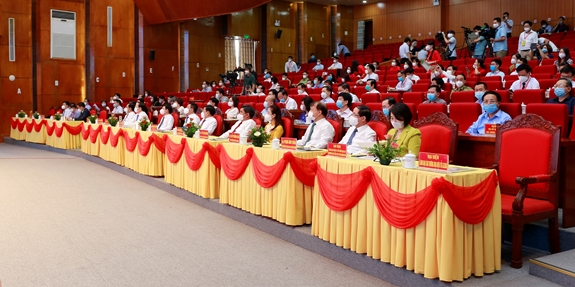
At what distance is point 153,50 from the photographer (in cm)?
1606

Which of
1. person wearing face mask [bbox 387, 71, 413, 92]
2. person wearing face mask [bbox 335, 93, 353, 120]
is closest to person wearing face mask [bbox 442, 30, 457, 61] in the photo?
person wearing face mask [bbox 387, 71, 413, 92]

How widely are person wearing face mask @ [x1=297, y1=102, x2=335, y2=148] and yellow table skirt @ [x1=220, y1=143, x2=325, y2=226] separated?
45cm

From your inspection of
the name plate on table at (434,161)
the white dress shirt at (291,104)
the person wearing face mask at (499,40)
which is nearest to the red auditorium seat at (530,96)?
the name plate on table at (434,161)

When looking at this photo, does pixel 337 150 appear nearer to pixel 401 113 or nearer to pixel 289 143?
pixel 401 113

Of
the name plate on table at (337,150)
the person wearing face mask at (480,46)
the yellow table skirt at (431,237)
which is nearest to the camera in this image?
the yellow table skirt at (431,237)

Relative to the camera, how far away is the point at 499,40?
10273 millimetres

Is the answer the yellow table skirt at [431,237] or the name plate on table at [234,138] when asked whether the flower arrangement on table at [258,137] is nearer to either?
the name plate on table at [234,138]

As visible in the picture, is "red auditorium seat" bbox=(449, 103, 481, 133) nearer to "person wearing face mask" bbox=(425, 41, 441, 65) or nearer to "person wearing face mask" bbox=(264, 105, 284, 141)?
"person wearing face mask" bbox=(264, 105, 284, 141)

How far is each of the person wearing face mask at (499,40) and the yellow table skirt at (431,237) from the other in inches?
325

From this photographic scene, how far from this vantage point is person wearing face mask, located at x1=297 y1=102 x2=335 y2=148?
4.57 metres

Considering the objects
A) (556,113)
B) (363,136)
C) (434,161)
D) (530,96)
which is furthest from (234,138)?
(530,96)

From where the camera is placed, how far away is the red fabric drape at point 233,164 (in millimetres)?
4323

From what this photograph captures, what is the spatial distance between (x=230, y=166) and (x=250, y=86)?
7.70 meters

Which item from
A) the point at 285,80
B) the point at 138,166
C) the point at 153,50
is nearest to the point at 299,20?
the point at 153,50
